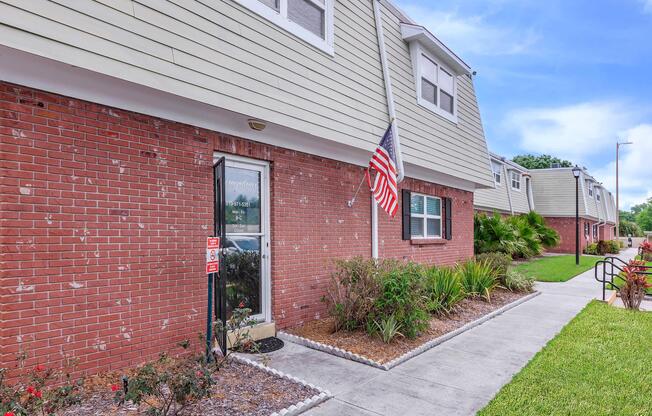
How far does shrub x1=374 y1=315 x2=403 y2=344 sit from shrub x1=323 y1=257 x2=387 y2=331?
28 centimetres

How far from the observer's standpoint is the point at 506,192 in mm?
23109

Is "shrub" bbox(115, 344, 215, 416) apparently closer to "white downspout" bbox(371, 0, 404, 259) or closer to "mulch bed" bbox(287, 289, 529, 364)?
"mulch bed" bbox(287, 289, 529, 364)

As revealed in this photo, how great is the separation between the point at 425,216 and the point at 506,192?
14.6 metres

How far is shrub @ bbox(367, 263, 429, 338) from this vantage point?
5910 millimetres

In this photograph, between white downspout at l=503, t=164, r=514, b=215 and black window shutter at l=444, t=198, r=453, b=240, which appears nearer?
black window shutter at l=444, t=198, r=453, b=240

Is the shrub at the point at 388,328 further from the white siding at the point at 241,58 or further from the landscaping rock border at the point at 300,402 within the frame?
the white siding at the point at 241,58

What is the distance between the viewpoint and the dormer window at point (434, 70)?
902 centimetres

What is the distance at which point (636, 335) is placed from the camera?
21.0 ft

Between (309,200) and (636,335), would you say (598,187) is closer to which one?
(636,335)

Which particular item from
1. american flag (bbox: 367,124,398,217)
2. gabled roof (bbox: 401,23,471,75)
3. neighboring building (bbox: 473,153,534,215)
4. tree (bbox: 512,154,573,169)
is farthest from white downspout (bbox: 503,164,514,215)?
tree (bbox: 512,154,573,169)

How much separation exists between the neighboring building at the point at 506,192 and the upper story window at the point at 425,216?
28.3ft

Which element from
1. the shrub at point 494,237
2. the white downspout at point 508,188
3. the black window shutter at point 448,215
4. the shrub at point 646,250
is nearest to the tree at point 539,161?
the white downspout at point 508,188

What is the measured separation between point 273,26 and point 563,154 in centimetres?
6367

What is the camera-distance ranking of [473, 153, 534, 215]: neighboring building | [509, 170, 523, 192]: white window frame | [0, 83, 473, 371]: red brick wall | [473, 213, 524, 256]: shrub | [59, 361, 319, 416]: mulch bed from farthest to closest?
Result: [509, 170, 523, 192]: white window frame < [473, 153, 534, 215]: neighboring building < [473, 213, 524, 256]: shrub < [0, 83, 473, 371]: red brick wall < [59, 361, 319, 416]: mulch bed
